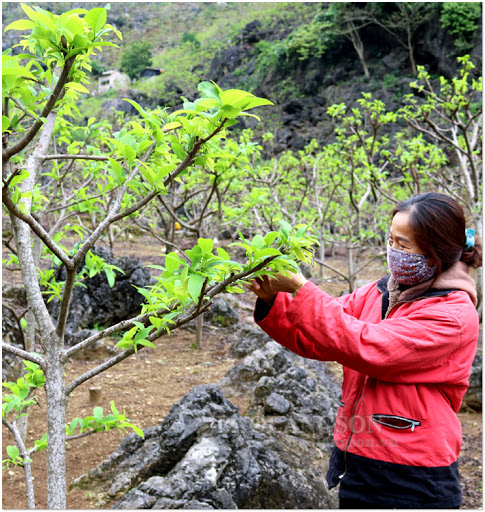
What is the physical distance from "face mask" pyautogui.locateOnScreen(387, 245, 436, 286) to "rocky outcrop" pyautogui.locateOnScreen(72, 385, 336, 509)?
1.38 meters

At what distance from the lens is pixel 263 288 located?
1482 mm

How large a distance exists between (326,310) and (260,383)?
288 cm

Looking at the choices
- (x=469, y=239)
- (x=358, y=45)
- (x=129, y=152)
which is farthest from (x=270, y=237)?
(x=358, y=45)

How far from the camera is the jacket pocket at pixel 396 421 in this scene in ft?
4.73

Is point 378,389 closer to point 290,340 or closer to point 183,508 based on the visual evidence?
point 290,340

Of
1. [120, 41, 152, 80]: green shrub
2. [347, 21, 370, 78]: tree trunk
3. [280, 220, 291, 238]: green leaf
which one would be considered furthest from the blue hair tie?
[347, 21, 370, 78]: tree trunk

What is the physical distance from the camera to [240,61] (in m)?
31.7

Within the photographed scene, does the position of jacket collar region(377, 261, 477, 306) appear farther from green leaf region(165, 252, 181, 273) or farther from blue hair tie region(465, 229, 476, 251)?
green leaf region(165, 252, 181, 273)

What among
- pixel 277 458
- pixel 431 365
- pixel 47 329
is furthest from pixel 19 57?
pixel 277 458

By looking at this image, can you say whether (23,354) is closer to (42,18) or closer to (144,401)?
(42,18)

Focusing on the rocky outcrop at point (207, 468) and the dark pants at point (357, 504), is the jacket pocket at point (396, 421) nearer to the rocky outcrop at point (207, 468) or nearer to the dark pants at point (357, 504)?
the dark pants at point (357, 504)

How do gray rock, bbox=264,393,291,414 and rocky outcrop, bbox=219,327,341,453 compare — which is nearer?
rocky outcrop, bbox=219,327,341,453

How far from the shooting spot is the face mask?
5.12 ft

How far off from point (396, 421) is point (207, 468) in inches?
51.5
